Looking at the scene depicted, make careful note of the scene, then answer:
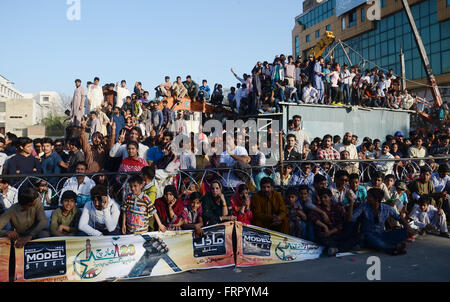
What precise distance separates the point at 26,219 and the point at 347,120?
43.3 ft

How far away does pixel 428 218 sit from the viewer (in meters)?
7.09

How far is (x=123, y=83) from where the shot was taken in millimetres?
12969

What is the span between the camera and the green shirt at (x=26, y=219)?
178 inches

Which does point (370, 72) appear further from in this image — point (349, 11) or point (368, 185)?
point (349, 11)

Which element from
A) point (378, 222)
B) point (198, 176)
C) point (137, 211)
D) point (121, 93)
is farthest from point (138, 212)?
point (121, 93)

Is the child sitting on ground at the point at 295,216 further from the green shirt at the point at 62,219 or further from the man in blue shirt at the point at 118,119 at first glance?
the man in blue shirt at the point at 118,119

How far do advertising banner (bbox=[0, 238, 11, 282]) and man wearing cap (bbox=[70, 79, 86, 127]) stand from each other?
821cm

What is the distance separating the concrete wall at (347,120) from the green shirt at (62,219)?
9.48m

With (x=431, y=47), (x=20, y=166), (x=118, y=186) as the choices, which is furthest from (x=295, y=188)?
(x=431, y=47)

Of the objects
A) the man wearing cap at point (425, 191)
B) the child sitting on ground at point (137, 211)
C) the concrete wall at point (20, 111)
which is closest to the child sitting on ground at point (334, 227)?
the man wearing cap at point (425, 191)

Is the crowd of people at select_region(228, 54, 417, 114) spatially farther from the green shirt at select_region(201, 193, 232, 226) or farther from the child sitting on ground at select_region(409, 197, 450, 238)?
the green shirt at select_region(201, 193, 232, 226)

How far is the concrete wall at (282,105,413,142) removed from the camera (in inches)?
539

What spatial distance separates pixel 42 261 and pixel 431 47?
3854 cm
